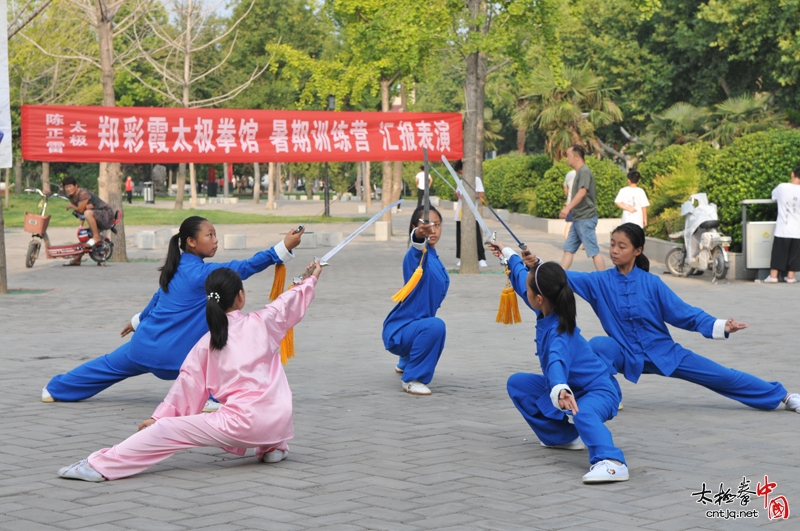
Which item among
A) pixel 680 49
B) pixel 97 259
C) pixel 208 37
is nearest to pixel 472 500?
pixel 97 259

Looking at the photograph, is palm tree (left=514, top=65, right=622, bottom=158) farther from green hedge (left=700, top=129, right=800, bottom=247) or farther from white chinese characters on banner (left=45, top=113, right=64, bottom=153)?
white chinese characters on banner (left=45, top=113, right=64, bottom=153)

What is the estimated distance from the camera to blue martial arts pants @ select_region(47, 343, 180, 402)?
271 inches

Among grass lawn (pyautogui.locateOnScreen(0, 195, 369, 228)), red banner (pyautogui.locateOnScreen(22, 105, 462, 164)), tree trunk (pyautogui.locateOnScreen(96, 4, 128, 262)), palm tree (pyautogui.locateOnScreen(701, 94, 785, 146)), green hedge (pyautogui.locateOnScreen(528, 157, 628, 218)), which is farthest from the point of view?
grass lawn (pyautogui.locateOnScreen(0, 195, 369, 228))

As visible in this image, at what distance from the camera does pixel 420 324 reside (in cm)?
748

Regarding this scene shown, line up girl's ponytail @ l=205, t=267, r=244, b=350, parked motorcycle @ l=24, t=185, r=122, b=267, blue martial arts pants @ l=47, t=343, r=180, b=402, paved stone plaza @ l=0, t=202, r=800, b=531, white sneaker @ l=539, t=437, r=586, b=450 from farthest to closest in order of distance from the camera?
parked motorcycle @ l=24, t=185, r=122, b=267
blue martial arts pants @ l=47, t=343, r=180, b=402
white sneaker @ l=539, t=437, r=586, b=450
girl's ponytail @ l=205, t=267, r=244, b=350
paved stone plaza @ l=0, t=202, r=800, b=531

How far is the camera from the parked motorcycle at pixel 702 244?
14898 mm

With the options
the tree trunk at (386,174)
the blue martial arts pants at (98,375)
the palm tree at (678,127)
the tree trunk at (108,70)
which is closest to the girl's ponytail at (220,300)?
the blue martial arts pants at (98,375)

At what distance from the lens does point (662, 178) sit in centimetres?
2092

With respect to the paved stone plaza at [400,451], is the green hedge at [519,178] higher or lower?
higher

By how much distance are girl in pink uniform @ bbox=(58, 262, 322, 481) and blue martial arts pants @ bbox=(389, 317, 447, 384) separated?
1.92 meters

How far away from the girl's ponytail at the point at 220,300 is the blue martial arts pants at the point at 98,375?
1.49m

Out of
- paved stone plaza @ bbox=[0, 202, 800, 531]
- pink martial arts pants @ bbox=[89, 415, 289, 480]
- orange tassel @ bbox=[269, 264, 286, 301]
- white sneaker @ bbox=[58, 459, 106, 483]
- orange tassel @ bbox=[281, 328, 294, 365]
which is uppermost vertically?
orange tassel @ bbox=[269, 264, 286, 301]

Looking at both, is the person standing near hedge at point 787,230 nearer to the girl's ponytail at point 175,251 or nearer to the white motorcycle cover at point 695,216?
the white motorcycle cover at point 695,216

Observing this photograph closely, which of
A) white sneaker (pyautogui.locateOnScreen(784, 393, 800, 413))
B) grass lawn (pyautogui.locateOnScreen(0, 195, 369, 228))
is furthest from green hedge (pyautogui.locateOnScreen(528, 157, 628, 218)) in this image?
white sneaker (pyautogui.locateOnScreen(784, 393, 800, 413))
